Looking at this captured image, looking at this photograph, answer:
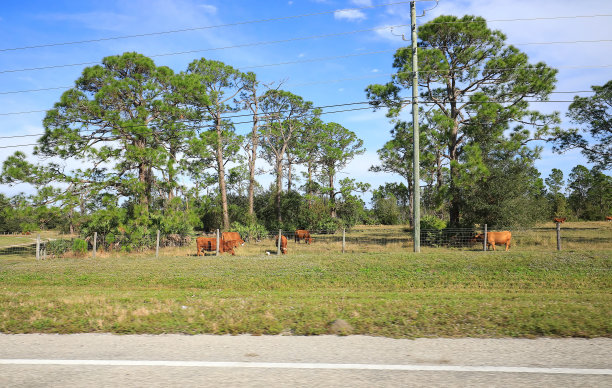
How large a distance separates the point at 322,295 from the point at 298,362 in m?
5.63

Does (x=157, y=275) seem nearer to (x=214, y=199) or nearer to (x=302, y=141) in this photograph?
(x=214, y=199)

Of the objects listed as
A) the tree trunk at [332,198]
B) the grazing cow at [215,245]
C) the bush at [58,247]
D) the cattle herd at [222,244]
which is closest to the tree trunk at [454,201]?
the cattle herd at [222,244]

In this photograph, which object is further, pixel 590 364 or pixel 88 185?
pixel 88 185

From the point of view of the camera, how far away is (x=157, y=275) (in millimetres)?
14531

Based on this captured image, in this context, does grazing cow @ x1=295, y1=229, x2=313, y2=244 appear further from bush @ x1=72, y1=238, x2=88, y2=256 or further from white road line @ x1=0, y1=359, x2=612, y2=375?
white road line @ x1=0, y1=359, x2=612, y2=375

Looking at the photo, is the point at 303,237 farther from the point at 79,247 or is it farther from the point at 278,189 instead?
the point at 278,189

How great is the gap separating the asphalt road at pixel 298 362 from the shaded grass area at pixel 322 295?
0.50 metres

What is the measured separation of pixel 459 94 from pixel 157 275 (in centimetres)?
2246

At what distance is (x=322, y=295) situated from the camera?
33.0 feet

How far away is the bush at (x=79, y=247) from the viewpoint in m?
21.6

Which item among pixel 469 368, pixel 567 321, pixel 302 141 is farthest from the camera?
Result: pixel 302 141

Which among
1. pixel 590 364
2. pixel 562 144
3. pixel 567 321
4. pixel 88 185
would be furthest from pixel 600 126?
pixel 88 185

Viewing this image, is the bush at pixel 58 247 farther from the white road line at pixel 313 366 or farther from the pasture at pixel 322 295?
the white road line at pixel 313 366

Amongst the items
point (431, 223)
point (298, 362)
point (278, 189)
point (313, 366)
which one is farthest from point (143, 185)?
point (313, 366)
